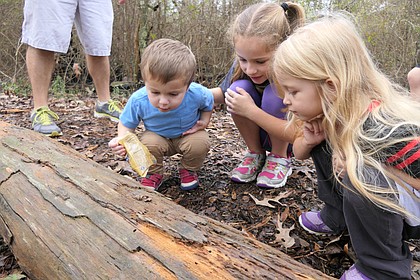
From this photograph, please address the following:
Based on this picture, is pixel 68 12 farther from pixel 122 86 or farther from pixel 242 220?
pixel 122 86

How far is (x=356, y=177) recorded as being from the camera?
1.51 m

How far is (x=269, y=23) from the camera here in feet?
7.39

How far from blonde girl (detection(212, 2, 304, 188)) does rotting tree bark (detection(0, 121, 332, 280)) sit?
0.93 meters

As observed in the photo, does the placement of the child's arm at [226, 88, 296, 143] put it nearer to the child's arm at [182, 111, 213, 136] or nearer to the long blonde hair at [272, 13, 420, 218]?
the child's arm at [182, 111, 213, 136]

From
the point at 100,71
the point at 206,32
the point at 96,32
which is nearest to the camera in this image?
the point at 96,32

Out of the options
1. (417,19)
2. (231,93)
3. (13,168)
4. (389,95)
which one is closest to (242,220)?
(231,93)

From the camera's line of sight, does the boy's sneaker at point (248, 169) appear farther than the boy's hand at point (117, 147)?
Yes

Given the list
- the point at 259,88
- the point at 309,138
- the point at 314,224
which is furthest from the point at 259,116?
the point at 314,224

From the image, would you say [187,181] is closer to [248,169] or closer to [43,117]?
[248,169]

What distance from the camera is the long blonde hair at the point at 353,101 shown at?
1517 millimetres

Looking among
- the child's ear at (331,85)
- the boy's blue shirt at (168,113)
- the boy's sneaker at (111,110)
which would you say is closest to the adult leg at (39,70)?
the boy's sneaker at (111,110)

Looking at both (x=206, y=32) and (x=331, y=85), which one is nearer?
(x=331, y=85)

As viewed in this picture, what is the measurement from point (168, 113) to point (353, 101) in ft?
4.39

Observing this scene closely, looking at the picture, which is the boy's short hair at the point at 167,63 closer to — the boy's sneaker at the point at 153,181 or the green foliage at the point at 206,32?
the boy's sneaker at the point at 153,181
